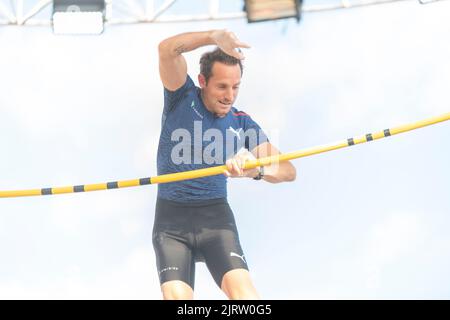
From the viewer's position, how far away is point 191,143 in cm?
515

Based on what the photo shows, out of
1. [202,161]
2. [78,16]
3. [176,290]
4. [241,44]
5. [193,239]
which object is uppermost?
[78,16]

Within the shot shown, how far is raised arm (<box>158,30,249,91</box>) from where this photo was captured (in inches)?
181

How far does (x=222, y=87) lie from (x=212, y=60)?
0.73 ft

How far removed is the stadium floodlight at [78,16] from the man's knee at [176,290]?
16.9 ft

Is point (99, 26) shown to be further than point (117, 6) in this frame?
No

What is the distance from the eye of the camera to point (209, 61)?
17.0ft

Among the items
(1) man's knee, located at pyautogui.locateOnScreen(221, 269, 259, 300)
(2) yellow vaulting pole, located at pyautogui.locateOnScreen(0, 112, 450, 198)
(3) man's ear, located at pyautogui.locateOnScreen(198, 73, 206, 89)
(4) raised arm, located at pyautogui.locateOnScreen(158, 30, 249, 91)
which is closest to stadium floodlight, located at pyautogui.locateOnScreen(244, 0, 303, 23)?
(2) yellow vaulting pole, located at pyautogui.locateOnScreen(0, 112, 450, 198)

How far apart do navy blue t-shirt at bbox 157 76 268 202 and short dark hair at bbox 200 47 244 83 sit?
16 centimetres

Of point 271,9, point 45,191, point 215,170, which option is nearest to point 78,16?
point 271,9

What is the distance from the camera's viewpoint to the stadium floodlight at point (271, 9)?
873 centimetres

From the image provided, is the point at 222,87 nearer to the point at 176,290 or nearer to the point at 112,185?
the point at 112,185
